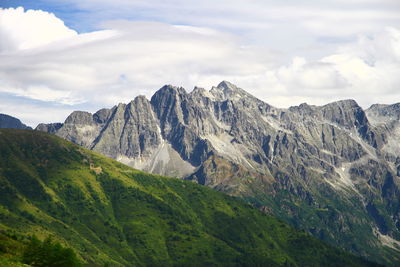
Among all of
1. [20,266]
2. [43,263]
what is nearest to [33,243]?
[43,263]

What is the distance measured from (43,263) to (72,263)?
8947mm

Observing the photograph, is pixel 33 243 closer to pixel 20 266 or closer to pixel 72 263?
pixel 72 263

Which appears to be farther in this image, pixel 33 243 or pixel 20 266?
pixel 33 243

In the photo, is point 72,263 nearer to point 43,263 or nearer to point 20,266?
point 43,263

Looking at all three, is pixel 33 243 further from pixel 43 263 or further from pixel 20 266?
pixel 20 266

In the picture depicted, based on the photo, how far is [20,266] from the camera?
154250mm

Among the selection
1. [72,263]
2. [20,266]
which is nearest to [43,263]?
[72,263]

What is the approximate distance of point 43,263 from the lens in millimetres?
180875

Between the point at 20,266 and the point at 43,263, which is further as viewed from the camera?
the point at 43,263

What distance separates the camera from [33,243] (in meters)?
191

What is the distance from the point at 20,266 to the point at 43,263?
1069 inches

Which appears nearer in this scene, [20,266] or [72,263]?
[20,266]

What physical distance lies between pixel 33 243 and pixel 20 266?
3745 centimetres

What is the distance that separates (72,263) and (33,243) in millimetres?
17565
